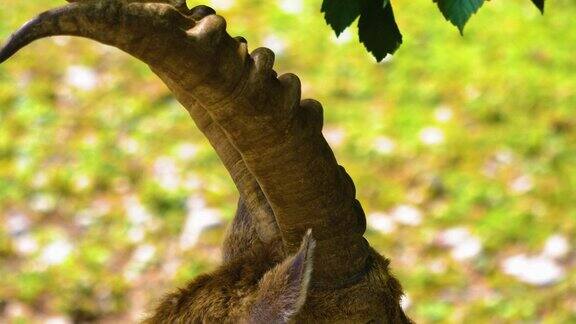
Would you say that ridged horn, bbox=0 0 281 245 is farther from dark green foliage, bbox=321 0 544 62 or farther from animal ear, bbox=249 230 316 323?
animal ear, bbox=249 230 316 323

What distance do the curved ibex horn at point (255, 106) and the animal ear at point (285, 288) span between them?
292 mm

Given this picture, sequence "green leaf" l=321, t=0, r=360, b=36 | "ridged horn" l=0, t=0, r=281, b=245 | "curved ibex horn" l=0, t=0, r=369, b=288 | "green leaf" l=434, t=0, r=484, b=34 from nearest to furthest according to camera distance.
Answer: "ridged horn" l=0, t=0, r=281, b=245, "curved ibex horn" l=0, t=0, r=369, b=288, "green leaf" l=434, t=0, r=484, b=34, "green leaf" l=321, t=0, r=360, b=36

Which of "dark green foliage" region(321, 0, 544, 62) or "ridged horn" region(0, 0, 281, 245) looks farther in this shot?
"dark green foliage" region(321, 0, 544, 62)

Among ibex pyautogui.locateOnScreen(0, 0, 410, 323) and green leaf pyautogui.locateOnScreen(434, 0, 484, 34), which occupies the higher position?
green leaf pyautogui.locateOnScreen(434, 0, 484, 34)

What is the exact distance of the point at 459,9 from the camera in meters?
3.07

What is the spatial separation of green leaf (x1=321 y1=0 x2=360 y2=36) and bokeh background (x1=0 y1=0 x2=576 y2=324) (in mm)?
4568

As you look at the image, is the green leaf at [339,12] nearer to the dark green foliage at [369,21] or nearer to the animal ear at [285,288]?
the dark green foliage at [369,21]

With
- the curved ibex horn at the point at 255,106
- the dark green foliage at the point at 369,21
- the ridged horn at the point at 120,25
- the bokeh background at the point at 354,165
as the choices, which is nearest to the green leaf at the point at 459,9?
the dark green foliage at the point at 369,21

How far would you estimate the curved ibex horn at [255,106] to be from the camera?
2.73 meters

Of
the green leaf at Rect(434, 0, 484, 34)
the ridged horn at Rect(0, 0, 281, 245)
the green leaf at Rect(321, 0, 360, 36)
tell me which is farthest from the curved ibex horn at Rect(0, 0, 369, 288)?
the green leaf at Rect(434, 0, 484, 34)

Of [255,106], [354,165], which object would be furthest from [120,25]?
[354,165]

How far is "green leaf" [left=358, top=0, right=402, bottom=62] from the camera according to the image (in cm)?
330

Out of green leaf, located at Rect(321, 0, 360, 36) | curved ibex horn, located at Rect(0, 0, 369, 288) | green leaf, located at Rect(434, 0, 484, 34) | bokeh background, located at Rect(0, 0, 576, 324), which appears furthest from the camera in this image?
bokeh background, located at Rect(0, 0, 576, 324)

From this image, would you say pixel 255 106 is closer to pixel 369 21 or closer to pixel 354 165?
pixel 369 21
